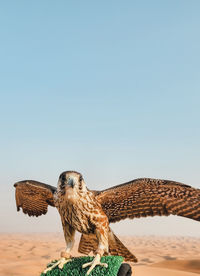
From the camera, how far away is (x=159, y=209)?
5031 millimetres

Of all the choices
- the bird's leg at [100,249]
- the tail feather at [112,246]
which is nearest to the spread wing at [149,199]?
the tail feather at [112,246]

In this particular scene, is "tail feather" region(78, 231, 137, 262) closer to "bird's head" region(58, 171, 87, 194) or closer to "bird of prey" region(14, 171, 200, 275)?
"bird of prey" region(14, 171, 200, 275)

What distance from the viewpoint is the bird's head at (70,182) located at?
4.35 meters

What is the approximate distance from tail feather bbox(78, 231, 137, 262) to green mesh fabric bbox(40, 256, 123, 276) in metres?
0.44

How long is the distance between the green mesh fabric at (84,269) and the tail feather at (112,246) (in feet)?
1.44

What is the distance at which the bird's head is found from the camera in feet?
14.3

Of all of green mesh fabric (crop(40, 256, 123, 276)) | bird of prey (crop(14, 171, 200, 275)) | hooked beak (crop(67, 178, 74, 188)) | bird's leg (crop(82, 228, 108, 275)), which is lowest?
green mesh fabric (crop(40, 256, 123, 276))

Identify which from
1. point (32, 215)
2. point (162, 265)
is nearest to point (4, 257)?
point (162, 265)

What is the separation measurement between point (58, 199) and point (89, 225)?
0.53 meters

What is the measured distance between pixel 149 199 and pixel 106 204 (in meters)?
0.62

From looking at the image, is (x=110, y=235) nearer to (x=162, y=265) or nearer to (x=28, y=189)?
(x=28, y=189)

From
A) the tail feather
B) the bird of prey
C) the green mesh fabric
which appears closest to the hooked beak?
the bird of prey

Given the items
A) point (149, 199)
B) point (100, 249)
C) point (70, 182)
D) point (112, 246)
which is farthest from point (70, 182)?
point (112, 246)

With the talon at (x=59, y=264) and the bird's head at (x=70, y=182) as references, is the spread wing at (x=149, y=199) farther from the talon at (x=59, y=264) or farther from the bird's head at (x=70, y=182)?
the talon at (x=59, y=264)
